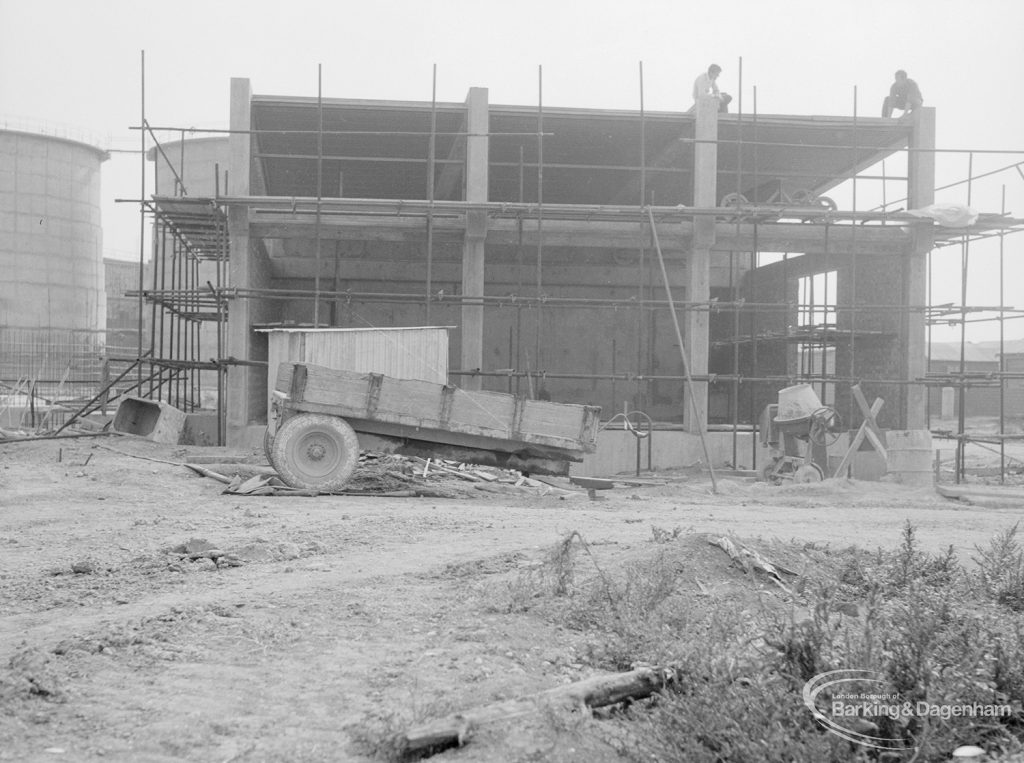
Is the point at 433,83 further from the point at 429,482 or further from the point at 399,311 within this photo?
the point at 429,482

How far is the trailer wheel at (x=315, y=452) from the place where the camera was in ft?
41.7

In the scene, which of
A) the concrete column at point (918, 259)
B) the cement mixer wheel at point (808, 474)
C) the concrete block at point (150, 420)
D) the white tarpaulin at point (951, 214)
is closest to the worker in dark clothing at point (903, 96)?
the concrete column at point (918, 259)

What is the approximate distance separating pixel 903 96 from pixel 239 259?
44.5 feet

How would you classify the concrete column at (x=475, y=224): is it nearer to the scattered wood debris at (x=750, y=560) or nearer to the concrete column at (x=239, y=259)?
the concrete column at (x=239, y=259)

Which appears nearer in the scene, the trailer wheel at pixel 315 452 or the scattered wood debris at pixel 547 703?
the scattered wood debris at pixel 547 703

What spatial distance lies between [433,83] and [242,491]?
9850 millimetres

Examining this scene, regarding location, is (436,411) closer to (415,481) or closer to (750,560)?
(415,481)

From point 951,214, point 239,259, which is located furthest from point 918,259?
point 239,259

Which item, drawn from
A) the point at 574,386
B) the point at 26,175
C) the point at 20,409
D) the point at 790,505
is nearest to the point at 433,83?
the point at 574,386

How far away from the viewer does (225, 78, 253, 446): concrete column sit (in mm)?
19297

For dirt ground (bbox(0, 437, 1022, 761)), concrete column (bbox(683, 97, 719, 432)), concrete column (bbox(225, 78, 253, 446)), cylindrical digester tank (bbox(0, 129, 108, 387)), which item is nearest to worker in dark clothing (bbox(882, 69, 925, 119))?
concrete column (bbox(683, 97, 719, 432))

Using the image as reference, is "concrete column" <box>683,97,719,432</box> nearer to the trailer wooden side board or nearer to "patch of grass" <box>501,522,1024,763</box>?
the trailer wooden side board

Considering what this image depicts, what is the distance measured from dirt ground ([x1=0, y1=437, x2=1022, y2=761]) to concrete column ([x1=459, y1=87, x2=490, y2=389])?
751cm

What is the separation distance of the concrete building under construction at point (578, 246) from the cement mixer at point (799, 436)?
1.69 meters
